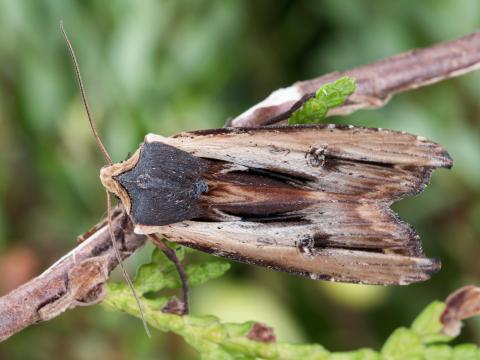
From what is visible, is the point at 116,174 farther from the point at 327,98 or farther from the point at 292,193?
the point at 327,98

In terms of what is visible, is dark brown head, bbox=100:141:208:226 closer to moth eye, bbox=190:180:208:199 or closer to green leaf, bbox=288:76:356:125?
moth eye, bbox=190:180:208:199

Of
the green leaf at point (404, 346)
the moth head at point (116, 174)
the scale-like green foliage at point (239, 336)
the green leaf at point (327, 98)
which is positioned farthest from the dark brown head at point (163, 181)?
the green leaf at point (404, 346)

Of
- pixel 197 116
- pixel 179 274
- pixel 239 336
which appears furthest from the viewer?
pixel 197 116

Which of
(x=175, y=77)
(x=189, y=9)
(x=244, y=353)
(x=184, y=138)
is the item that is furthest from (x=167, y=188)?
(x=189, y=9)

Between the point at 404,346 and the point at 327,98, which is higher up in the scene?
the point at 327,98

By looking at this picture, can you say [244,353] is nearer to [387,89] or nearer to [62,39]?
[387,89]

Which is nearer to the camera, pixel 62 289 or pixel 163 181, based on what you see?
pixel 62 289

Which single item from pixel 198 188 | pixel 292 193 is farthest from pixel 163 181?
pixel 292 193
